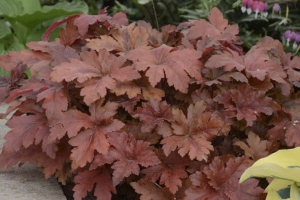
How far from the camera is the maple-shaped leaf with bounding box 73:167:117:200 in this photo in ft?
5.52

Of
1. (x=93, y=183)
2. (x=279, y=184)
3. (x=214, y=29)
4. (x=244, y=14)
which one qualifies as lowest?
(x=244, y=14)

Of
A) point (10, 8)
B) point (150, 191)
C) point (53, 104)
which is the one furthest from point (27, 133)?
point (10, 8)

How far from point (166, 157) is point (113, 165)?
215 mm

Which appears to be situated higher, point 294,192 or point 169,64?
point 169,64

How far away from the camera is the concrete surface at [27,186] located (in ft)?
6.08

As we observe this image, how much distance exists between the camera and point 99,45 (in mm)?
1934

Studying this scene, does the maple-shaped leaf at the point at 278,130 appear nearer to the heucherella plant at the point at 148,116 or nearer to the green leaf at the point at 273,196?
the heucherella plant at the point at 148,116

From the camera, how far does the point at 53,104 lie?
173 centimetres

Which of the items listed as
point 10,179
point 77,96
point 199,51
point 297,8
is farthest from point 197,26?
point 297,8

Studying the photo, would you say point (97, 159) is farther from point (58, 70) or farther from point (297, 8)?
point (297, 8)

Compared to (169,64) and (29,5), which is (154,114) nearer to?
(169,64)

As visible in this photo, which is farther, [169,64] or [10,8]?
[10,8]

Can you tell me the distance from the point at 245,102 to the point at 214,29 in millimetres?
491

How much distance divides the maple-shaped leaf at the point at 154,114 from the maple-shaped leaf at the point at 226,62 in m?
0.26
